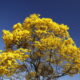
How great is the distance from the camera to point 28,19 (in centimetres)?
3438

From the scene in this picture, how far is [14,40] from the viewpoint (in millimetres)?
33875

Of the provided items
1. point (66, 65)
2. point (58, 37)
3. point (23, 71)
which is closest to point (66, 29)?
point (58, 37)

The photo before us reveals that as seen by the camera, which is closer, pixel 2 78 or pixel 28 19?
pixel 2 78

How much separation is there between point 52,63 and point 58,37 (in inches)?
119

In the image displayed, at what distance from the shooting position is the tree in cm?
3284

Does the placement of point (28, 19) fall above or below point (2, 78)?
above

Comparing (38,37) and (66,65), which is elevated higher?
(38,37)

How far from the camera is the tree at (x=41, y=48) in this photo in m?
32.8

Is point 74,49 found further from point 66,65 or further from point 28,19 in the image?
point 28,19

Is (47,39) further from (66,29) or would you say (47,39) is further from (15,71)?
(15,71)

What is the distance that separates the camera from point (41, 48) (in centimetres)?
3291

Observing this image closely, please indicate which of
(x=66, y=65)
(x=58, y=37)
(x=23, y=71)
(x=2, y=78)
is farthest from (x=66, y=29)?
(x=2, y=78)

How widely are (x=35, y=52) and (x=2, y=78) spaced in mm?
4719

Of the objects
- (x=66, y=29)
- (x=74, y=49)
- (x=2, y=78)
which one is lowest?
(x=2, y=78)
